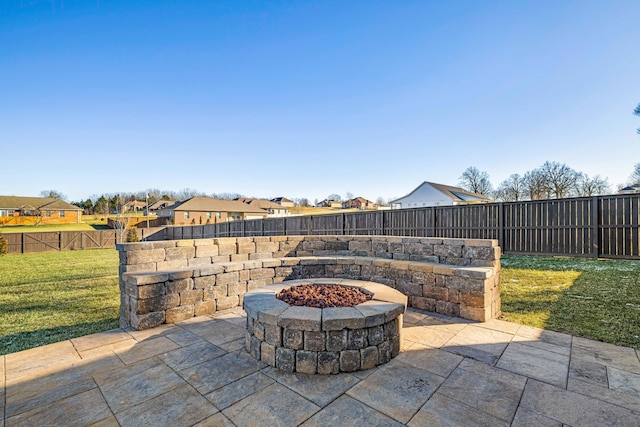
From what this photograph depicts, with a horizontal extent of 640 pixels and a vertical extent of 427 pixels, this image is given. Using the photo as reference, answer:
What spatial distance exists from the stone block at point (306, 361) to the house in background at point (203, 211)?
3180 centimetres

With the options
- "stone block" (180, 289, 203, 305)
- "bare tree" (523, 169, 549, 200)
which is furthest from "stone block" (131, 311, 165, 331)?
"bare tree" (523, 169, 549, 200)

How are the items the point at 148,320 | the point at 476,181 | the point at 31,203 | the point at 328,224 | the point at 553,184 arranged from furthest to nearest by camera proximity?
1. the point at 31,203
2. the point at 476,181
3. the point at 553,184
4. the point at 328,224
5. the point at 148,320

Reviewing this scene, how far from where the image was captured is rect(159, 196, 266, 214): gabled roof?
3284 centimetres

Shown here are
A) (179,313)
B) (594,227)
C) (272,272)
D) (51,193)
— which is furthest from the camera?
(51,193)

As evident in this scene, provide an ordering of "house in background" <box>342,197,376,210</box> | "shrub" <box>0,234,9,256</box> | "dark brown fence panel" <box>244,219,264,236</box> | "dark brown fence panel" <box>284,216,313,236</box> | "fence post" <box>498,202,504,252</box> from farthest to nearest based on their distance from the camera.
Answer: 1. "house in background" <box>342,197,376,210</box>
2. "dark brown fence panel" <box>244,219,264,236</box>
3. "shrub" <box>0,234,9,256</box>
4. "dark brown fence panel" <box>284,216,313,236</box>
5. "fence post" <box>498,202,504,252</box>

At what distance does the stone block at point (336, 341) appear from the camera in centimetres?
230

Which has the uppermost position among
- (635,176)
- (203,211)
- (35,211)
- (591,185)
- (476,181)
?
(476,181)

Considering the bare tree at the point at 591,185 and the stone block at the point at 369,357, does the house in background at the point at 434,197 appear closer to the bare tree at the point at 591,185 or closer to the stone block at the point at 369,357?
the bare tree at the point at 591,185

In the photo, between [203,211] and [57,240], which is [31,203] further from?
[57,240]

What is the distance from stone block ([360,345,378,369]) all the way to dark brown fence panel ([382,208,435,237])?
6.52 m

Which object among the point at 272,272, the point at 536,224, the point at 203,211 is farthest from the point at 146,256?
the point at 203,211

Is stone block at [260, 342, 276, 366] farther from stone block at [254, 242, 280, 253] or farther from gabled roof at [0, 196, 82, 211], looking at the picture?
gabled roof at [0, 196, 82, 211]

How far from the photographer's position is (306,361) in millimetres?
2307

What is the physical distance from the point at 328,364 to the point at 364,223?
771cm
